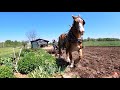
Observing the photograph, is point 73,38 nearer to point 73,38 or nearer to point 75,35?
point 73,38

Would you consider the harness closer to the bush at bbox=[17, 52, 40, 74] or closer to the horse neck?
the horse neck

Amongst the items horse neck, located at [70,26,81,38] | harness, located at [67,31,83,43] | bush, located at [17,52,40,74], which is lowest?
bush, located at [17,52,40,74]

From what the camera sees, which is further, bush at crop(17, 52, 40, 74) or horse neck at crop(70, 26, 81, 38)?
bush at crop(17, 52, 40, 74)

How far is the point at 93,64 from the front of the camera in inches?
262

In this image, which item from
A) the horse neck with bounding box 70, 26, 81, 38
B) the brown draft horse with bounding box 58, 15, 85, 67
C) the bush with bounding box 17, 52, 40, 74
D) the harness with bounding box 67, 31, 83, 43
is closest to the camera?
the brown draft horse with bounding box 58, 15, 85, 67

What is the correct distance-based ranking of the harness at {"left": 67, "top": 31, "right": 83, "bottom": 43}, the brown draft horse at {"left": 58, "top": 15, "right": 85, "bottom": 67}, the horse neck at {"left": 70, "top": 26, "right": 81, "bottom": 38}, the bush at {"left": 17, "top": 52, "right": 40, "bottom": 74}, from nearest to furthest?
the brown draft horse at {"left": 58, "top": 15, "right": 85, "bottom": 67}
the horse neck at {"left": 70, "top": 26, "right": 81, "bottom": 38}
the harness at {"left": 67, "top": 31, "right": 83, "bottom": 43}
the bush at {"left": 17, "top": 52, "right": 40, "bottom": 74}

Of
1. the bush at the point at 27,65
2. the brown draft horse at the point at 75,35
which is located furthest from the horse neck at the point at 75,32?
the bush at the point at 27,65

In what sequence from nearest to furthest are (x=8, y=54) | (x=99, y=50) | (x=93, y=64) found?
1. (x=93, y=64)
2. (x=8, y=54)
3. (x=99, y=50)

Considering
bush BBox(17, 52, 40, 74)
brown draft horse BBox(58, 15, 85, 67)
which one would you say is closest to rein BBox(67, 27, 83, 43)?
brown draft horse BBox(58, 15, 85, 67)

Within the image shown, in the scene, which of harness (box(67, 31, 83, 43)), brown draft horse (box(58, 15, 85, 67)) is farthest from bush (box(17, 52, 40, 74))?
harness (box(67, 31, 83, 43))

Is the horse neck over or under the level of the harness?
over
